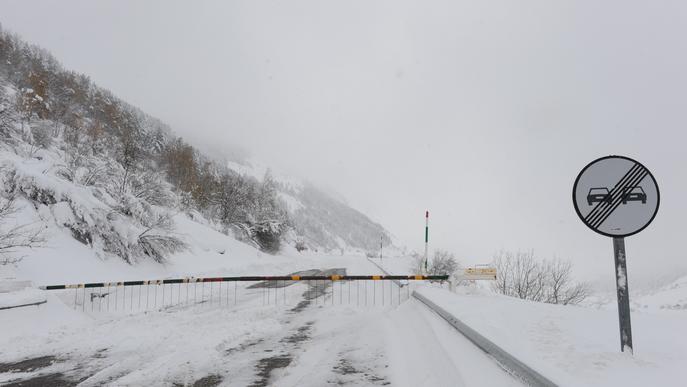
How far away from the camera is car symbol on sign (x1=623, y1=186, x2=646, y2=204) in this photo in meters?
3.94

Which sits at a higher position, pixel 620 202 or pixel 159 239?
pixel 620 202

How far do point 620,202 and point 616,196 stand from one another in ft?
0.21

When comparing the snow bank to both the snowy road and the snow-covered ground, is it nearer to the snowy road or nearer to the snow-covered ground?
the snow-covered ground

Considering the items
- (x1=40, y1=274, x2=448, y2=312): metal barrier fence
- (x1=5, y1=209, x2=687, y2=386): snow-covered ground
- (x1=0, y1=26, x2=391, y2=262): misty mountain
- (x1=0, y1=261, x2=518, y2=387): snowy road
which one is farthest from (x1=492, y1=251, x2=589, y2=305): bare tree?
(x1=0, y1=26, x2=391, y2=262): misty mountain

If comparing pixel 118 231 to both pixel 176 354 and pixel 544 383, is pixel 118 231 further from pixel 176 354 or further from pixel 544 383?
pixel 544 383

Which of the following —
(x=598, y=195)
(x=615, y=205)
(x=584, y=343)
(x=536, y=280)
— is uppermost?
(x=598, y=195)

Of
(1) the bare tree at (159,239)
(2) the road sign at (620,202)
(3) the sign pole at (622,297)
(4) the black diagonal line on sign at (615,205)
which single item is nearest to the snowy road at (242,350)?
(3) the sign pole at (622,297)

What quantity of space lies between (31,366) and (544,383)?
5.65 metres

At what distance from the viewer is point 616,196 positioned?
4016 millimetres

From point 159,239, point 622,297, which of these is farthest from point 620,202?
point 159,239

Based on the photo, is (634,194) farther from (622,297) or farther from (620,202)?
(622,297)

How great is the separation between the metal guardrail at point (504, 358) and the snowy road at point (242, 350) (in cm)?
11

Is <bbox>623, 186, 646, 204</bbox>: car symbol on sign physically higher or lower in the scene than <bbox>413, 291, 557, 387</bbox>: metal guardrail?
higher

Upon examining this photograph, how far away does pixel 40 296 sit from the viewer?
8203 mm
